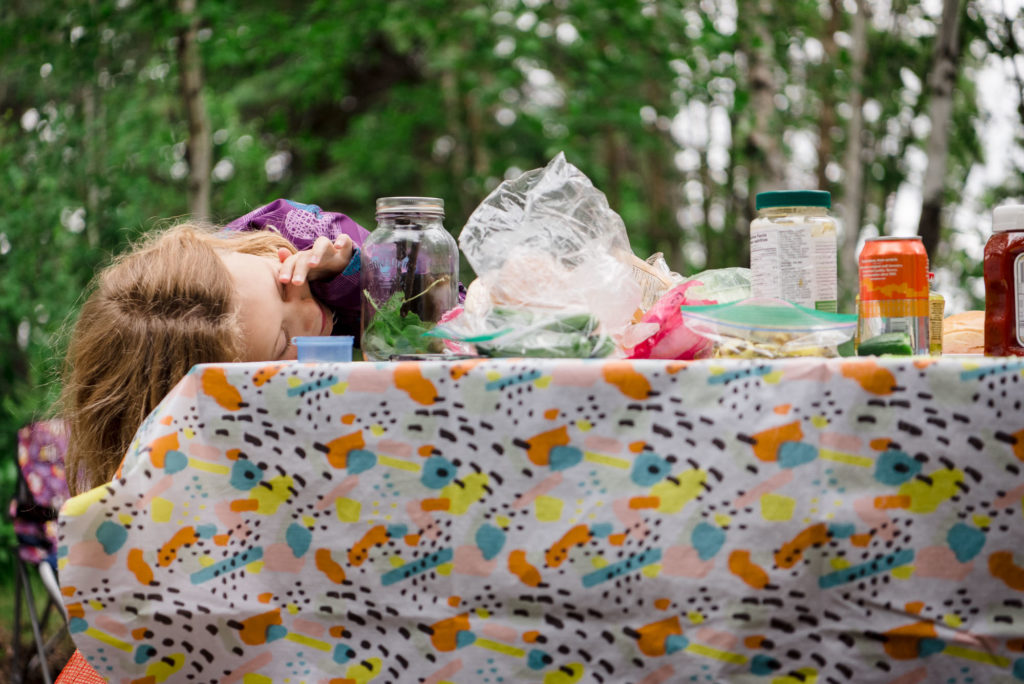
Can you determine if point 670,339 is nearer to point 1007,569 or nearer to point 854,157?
point 1007,569

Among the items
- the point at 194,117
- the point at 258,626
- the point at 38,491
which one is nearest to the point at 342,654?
the point at 258,626

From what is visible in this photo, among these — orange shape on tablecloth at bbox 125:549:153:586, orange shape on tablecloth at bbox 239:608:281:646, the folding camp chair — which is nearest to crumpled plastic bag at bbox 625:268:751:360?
orange shape on tablecloth at bbox 239:608:281:646

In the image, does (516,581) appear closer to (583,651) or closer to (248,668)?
(583,651)

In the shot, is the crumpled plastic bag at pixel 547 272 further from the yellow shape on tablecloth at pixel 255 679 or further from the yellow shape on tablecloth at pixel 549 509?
the yellow shape on tablecloth at pixel 255 679

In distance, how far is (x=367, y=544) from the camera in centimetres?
112

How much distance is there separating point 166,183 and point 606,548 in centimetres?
488

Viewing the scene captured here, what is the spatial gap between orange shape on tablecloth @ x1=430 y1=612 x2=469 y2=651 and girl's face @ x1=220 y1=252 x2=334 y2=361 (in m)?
0.59

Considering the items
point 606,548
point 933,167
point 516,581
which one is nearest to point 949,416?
point 606,548

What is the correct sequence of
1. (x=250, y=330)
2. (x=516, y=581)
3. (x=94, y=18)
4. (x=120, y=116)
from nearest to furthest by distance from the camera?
(x=516, y=581)
(x=250, y=330)
(x=94, y=18)
(x=120, y=116)

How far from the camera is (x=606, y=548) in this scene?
1.06 m

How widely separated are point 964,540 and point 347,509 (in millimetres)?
768

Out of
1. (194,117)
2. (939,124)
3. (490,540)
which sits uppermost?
(194,117)

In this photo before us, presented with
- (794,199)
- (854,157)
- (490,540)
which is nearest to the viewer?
(490,540)

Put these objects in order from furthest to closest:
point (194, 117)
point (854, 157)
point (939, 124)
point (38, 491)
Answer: point (854, 157) → point (194, 117) → point (939, 124) → point (38, 491)
